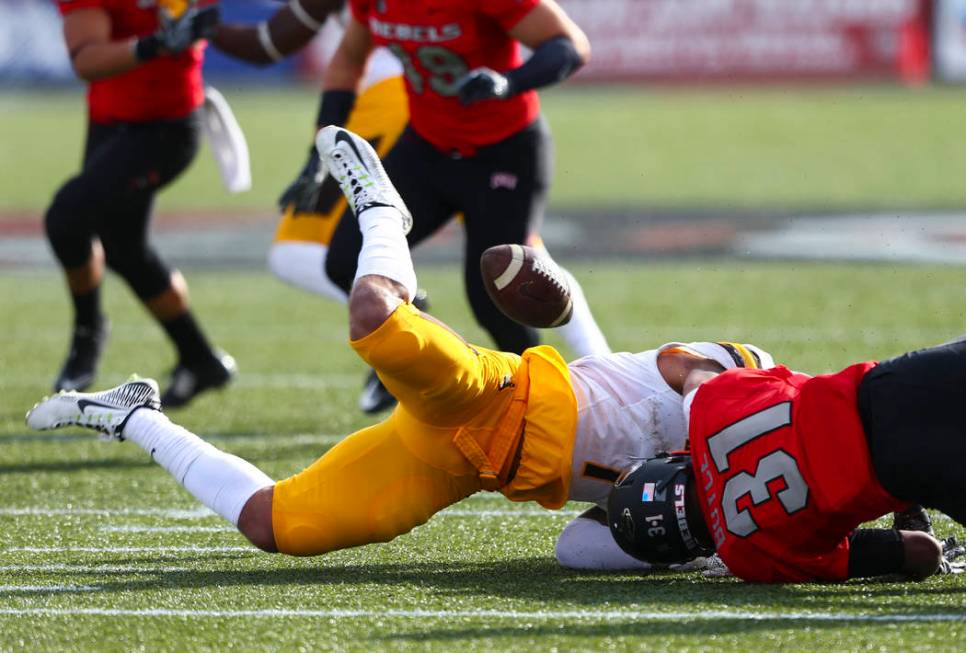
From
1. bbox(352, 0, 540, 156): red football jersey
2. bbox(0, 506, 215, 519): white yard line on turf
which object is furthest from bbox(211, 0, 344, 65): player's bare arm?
bbox(0, 506, 215, 519): white yard line on turf

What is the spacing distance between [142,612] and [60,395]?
906 millimetres

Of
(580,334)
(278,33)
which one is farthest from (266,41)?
(580,334)

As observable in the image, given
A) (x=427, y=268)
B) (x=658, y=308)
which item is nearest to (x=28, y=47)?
(x=427, y=268)

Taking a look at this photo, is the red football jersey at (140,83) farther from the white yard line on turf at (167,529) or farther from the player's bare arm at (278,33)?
the white yard line on turf at (167,529)

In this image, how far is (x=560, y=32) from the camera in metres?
4.68

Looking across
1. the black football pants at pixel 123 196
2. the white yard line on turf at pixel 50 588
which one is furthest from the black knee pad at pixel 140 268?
the white yard line on turf at pixel 50 588

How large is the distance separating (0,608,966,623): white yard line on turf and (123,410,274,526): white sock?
0.42 m

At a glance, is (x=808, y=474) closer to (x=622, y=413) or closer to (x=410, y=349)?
(x=622, y=413)

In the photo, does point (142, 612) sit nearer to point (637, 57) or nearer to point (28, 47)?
point (637, 57)

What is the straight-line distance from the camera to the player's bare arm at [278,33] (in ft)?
18.2

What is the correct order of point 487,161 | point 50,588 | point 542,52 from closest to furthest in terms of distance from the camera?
point 50,588 < point 542,52 < point 487,161

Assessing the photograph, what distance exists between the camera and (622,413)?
11.8ft

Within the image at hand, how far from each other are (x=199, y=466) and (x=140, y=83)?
2.43 m

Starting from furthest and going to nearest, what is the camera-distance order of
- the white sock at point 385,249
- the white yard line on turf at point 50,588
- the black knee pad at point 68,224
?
the black knee pad at point 68,224, the white sock at point 385,249, the white yard line on turf at point 50,588
